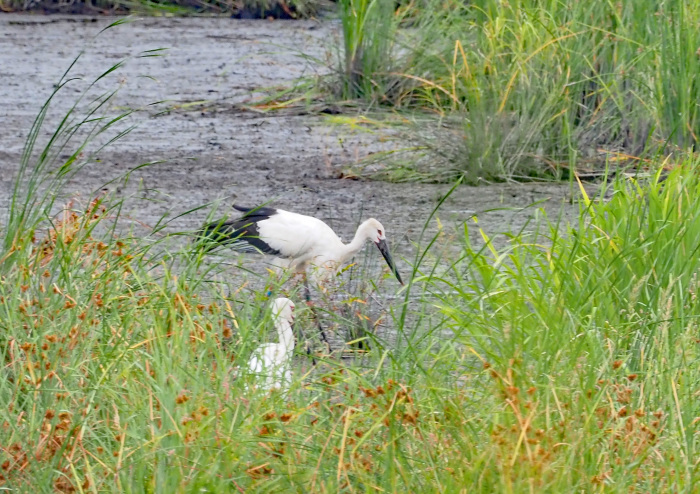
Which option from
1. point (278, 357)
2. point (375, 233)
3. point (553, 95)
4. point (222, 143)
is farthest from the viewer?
point (222, 143)

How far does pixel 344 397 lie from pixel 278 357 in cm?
44

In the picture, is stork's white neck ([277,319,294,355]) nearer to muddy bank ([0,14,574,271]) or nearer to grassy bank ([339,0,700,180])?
muddy bank ([0,14,574,271])

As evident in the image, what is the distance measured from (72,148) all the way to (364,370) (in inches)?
186

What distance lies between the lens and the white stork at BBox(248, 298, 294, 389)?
9.66ft

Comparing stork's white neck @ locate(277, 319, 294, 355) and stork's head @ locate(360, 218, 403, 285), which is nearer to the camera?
stork's white neck @ locate(277, 319, 294, 355)

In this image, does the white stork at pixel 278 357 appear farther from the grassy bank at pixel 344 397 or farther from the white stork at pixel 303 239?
the white stork at pixel 303 239

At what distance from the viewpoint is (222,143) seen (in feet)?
25.2

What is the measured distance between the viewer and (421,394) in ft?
9.66

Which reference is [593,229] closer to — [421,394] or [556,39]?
[421,394]

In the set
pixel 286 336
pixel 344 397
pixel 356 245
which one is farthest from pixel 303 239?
pixel 344 397

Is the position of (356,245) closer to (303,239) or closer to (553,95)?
(303,239)

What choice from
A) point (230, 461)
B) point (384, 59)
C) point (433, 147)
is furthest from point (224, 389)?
point (384, 59)

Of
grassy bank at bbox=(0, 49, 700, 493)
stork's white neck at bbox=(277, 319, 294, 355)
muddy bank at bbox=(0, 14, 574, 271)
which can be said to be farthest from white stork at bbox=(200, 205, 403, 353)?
grassy bank at bbox=(0, 49, 700, 493)

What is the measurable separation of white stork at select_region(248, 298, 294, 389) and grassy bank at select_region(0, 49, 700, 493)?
0.04 metres
